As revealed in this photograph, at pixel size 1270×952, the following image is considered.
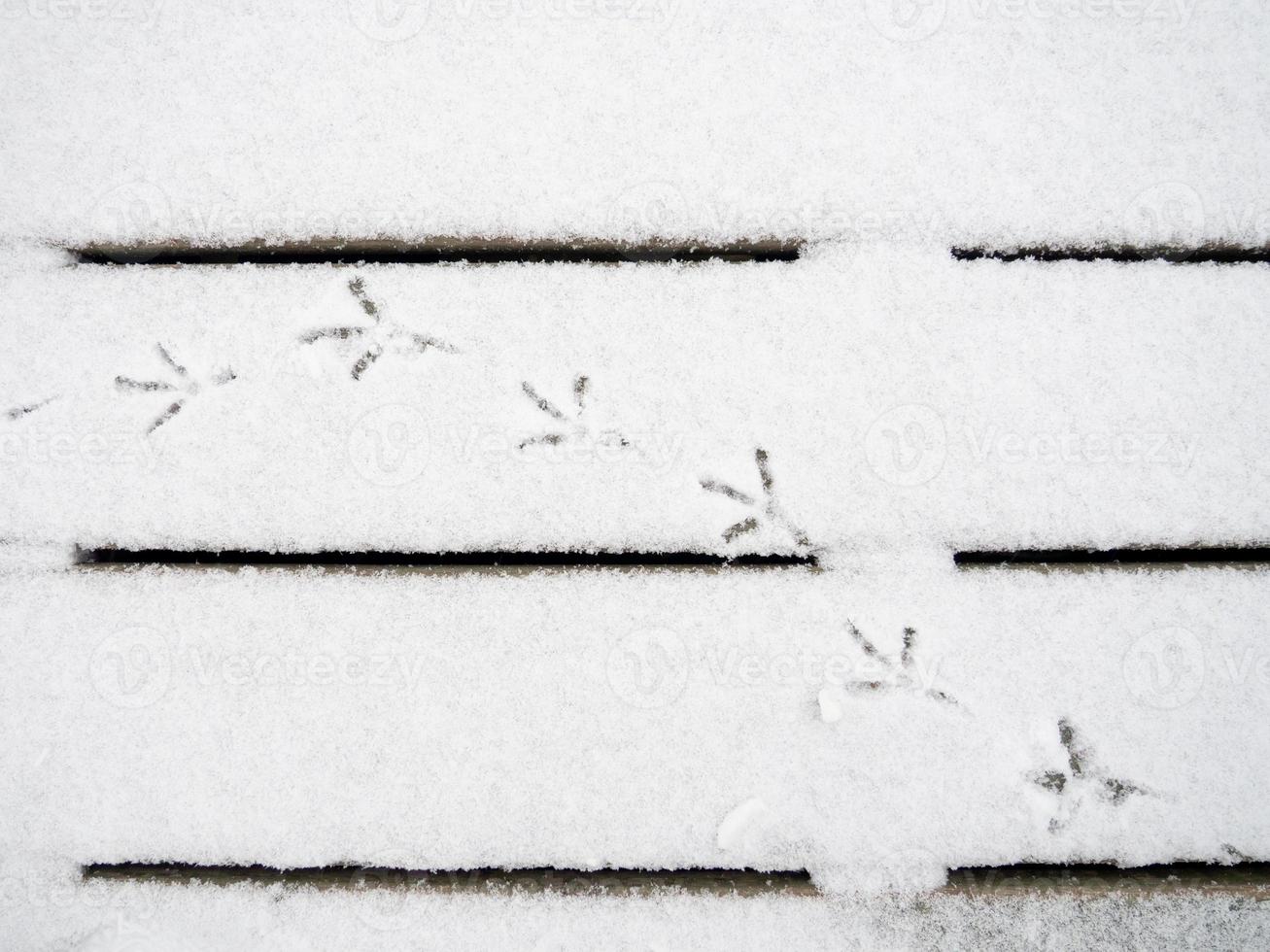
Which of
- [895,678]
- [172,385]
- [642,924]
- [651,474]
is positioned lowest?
[642,924]

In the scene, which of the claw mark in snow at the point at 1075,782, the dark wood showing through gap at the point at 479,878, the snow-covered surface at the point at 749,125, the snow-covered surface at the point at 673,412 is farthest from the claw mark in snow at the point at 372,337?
the claw mark in snow at the point at 1075,782

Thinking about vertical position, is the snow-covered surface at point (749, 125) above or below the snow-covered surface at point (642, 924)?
above

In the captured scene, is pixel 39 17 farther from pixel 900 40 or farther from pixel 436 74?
pixel 900 40

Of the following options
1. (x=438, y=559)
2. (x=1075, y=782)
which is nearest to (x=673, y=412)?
(x=438, y=559)

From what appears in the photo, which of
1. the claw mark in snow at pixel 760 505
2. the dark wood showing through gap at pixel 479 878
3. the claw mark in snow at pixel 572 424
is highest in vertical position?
the claw mark in snow at pixel 572 424

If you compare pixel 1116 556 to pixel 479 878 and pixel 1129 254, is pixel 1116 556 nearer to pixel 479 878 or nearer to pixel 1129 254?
A: pixel 1129 254

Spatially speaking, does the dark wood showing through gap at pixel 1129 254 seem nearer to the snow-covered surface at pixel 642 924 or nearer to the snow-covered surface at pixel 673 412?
the snow-covered surface at pixel 673 412
